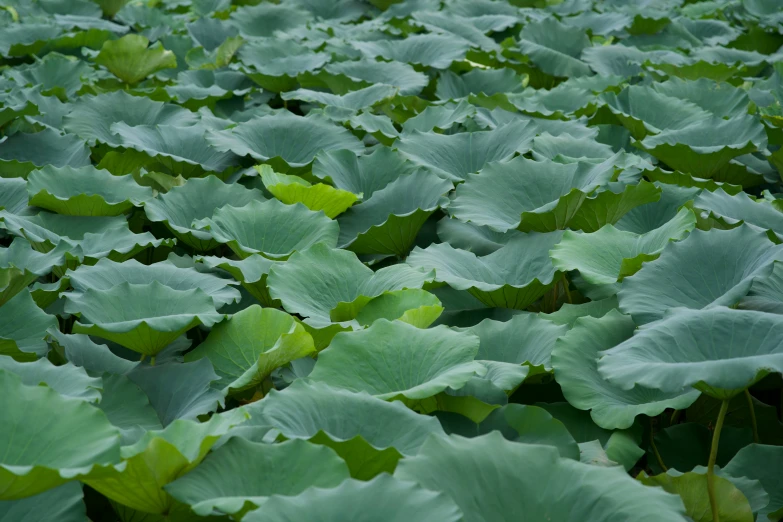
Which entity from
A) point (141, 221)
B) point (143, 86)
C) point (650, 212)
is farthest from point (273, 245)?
point (143, 86)

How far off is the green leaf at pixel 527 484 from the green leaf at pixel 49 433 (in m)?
0.39

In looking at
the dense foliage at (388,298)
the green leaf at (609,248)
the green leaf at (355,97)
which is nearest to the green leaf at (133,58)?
the dense foliage at (388,298)

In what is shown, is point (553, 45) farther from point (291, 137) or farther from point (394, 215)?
point (394, 215)

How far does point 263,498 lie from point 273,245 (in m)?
0.99

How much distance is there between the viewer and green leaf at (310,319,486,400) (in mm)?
1399

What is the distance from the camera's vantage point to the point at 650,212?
6.77ft

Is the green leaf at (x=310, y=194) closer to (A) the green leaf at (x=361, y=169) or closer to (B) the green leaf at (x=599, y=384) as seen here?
(A) the green leaf at (x=361, y=169)

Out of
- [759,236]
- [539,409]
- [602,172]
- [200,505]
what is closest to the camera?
[200,505]

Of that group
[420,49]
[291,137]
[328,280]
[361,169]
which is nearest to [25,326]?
[328,280]

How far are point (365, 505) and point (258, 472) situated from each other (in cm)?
21

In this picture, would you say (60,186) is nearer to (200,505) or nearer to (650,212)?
(200,505)

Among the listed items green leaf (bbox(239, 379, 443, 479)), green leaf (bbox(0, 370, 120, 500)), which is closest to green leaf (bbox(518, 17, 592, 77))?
green leaf (bbox(239, 379, 443, 479))

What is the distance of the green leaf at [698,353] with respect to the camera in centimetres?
115

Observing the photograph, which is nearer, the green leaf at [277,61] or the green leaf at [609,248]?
the green leaf at [609,248]
